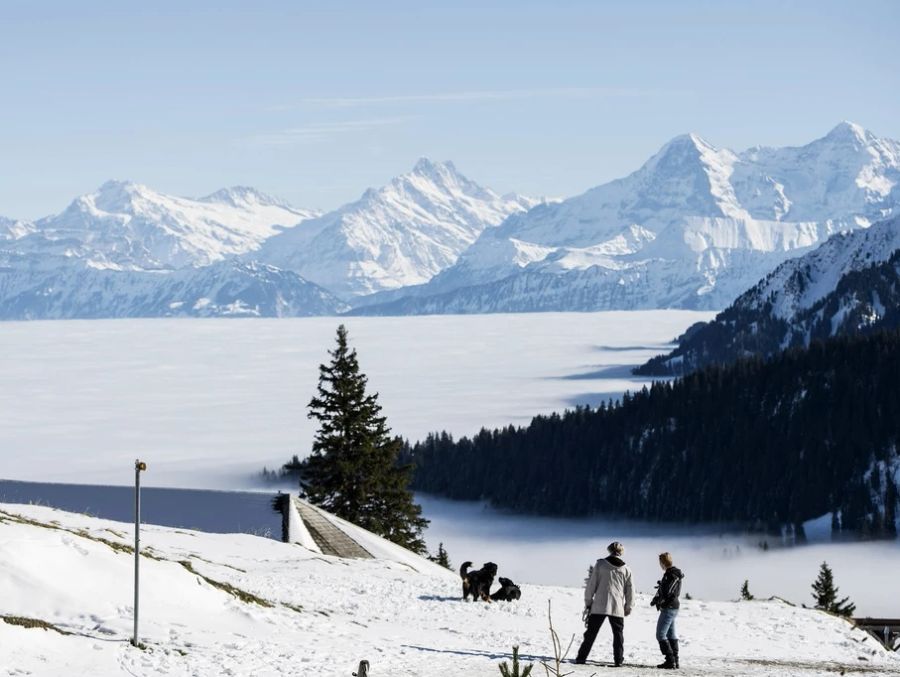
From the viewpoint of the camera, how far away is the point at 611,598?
23609 millimetres

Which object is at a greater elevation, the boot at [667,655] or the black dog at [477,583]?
the black dog at [477,583]

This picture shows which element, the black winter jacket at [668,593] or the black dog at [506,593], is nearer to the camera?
the black winter jacket at [668,593]

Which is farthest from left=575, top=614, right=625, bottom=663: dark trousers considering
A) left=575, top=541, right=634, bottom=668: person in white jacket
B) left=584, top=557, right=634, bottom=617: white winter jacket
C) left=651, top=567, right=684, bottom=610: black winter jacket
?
left=651, top=567, right=684, bottom=610: black winter jacket

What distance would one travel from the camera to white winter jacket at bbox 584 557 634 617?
23594mm

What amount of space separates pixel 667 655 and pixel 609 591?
1.54 meters

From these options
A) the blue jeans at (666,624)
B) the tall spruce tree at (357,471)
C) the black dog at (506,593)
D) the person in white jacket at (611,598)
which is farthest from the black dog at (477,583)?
the tall spruce tree at (357,471)

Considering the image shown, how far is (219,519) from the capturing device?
43438 millimetres

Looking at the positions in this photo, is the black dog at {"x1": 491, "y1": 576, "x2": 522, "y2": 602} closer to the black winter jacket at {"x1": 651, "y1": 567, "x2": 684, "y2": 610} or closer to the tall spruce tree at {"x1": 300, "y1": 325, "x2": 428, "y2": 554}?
the black winter jacket at {"x1": 651, "y1": 567, "x2": 684, "y2": 610}

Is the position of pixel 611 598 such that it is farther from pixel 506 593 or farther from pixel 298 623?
pixel 506 593

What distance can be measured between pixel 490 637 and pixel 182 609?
6.34 metres

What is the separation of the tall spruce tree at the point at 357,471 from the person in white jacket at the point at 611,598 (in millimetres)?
42017

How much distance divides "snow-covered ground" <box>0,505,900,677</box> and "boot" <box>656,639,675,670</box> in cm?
30

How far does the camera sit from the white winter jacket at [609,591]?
23594 mm

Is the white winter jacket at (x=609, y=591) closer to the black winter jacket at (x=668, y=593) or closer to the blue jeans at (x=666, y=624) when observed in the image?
the black winter jacket at (x=668, y=593)
